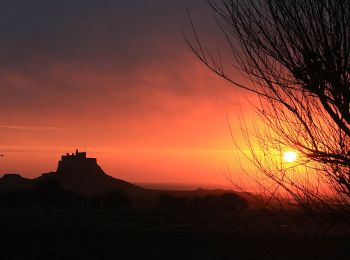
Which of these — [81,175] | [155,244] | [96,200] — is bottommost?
[155,244]

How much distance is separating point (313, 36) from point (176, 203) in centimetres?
7777

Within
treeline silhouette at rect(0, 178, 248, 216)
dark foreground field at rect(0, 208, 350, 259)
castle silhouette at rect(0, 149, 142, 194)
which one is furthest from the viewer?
castle silhouette at rect(0, 149, 142, 194)

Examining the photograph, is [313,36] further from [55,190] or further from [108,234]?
[55,190]

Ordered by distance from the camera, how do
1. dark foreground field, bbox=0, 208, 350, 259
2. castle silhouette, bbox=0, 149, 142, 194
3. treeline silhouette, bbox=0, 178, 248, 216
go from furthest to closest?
castle silhouette, bbox=0, 149, 142, 194 < treeline silhouette, bbox=0, 178, 248, 216 < dark foreground field, bbox=0, 208, 350, 259

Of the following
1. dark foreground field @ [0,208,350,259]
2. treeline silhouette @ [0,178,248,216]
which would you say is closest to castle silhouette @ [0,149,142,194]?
treeline silhouette @ [0,178,248,216]

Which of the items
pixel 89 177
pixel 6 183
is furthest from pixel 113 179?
pixel 6 183

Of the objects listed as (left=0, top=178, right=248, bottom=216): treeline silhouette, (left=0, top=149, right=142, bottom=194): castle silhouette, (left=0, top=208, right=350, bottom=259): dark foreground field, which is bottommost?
(left=0, top=208, right=350, bottom=259): dark foreground field

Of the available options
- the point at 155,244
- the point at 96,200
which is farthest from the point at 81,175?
the point at 155,244

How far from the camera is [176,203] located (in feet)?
276

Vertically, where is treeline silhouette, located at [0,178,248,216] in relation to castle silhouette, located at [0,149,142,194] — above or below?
below

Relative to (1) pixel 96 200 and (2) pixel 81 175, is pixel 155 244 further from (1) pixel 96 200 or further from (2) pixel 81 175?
(2) pixel 81 175

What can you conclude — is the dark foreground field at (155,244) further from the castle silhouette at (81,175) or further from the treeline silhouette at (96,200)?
the castle silhouette at (81,175)

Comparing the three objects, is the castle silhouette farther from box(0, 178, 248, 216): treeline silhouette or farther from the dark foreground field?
the dark foreground field

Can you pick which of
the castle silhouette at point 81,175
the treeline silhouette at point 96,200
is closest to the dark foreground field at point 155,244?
the treeline silhouette at point 96,200
